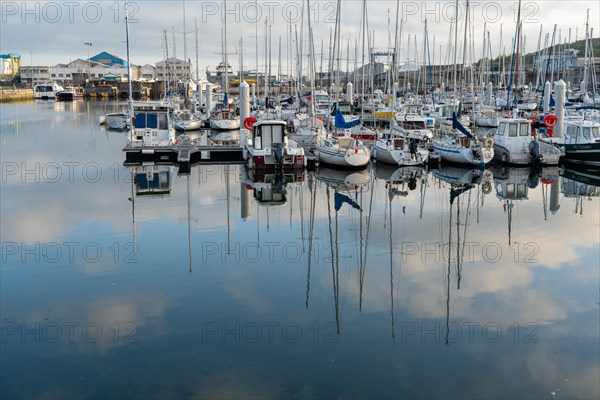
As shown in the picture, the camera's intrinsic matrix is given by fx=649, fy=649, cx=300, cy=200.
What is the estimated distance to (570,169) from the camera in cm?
3073

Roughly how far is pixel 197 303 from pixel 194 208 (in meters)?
9.36

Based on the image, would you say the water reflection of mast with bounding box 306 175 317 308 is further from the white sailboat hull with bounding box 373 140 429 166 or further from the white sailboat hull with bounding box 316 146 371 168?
the white sailboat hull with bounding box 373 140 429 166

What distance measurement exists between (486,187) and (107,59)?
7019 inches

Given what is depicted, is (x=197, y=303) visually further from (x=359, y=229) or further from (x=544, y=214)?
(x=544, y=214)

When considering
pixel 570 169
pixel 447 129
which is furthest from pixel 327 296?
pixel 447 129

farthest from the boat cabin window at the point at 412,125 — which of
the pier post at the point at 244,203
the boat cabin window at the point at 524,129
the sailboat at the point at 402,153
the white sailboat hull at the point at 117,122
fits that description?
the white sailboat hull at the point at 117,122

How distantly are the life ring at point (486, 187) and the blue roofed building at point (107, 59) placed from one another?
171 meters

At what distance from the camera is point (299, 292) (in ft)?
42.5

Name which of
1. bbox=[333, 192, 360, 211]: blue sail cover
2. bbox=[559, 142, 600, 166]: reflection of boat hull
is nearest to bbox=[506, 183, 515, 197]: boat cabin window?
bbox=[333, 192, 360, 211]: blue sail cover

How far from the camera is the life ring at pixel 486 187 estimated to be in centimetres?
2488

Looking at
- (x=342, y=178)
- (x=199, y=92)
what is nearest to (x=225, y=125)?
(x=199, y=92)

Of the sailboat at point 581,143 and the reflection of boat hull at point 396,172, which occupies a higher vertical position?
the sailboat at point 581,143

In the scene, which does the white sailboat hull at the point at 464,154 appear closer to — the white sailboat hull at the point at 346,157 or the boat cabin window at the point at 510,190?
the boat cabin window at the point at 510,190

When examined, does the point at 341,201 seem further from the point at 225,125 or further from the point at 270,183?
the point at 225,125
